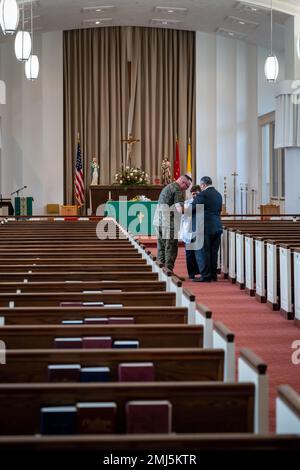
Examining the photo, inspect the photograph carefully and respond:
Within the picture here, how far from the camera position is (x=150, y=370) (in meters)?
2.59

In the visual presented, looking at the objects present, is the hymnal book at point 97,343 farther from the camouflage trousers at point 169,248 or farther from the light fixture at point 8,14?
the light fixture at point 8,14

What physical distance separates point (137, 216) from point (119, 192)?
2.66 metres

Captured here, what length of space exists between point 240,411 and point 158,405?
0.92 ft

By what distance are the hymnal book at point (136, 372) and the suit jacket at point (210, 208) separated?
23.5ft

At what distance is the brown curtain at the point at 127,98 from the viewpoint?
21859 millimetres

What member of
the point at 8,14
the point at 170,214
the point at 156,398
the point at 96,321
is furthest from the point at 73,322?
the point at 8,14

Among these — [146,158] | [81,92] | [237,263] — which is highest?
[81,92]

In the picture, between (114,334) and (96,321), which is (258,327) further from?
(114,334)

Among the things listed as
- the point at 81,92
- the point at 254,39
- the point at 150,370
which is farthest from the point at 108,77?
the point at 150,370

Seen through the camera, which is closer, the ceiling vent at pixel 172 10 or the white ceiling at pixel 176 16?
the white ceiling at pixel 176 16

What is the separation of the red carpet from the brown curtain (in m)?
12.3

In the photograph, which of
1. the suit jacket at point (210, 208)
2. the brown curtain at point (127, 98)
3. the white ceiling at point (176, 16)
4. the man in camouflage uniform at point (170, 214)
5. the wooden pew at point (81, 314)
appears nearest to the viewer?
the wooden pew at point (81, 314)

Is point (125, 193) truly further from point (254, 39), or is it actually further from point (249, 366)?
point (249, 366)

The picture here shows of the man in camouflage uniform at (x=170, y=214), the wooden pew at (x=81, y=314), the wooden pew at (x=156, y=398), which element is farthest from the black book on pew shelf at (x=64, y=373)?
the man in camouflage uniform at (x=170, y=214)
